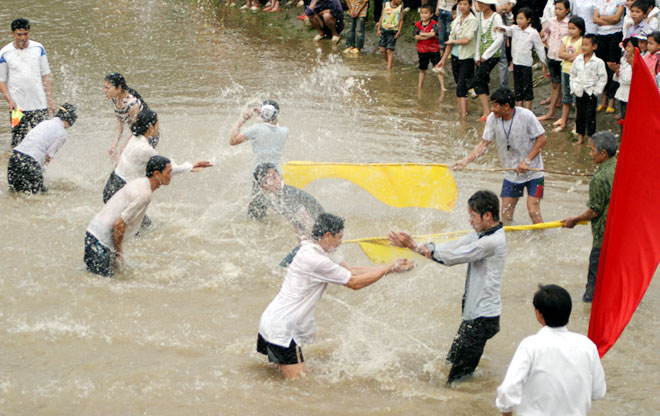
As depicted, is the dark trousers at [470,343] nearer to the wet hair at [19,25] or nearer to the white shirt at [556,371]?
the white shirt at [556,371]

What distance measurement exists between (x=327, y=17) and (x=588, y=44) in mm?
8083

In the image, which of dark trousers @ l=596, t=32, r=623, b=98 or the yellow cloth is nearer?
the yellow cloth

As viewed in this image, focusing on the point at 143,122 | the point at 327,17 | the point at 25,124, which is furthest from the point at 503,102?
the point at 327,17

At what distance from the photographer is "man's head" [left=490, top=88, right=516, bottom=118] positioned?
7.69 meters

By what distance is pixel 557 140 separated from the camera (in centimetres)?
1085

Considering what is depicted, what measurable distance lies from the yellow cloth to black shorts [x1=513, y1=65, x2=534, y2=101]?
430 cm

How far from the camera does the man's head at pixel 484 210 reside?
5102 mm

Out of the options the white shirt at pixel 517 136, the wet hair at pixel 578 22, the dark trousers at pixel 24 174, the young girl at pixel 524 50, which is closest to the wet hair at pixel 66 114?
the dark trousers at pixel 24 174

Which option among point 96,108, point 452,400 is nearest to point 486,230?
point 452,400

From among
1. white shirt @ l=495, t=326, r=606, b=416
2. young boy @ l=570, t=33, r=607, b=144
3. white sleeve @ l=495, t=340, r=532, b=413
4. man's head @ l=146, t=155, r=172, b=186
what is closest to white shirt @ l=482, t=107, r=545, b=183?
young boy @ l=570, t=33, r=607, b=144

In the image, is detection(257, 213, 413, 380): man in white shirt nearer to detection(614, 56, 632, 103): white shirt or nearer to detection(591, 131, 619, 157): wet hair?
detection(591, 131, 619, 157): wet hair

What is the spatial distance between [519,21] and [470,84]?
1.21 meters

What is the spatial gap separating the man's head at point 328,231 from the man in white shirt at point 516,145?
2.84 m

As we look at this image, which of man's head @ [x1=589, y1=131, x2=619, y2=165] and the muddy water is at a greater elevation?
man's head @ [x1=589, y1=131, x2=619, y2=165]
